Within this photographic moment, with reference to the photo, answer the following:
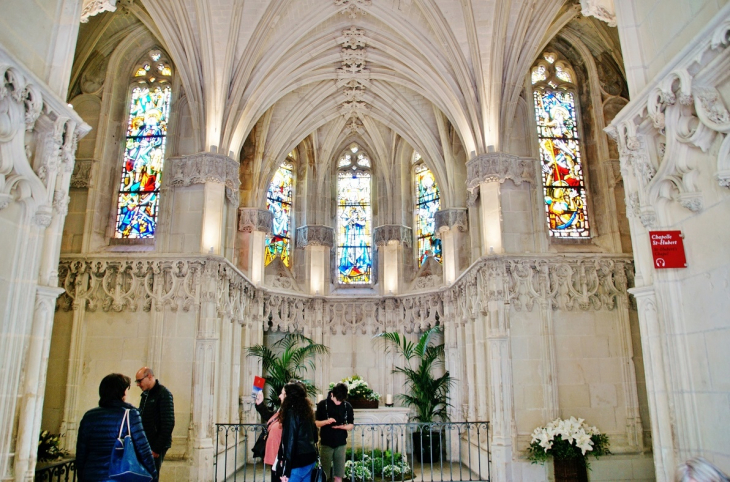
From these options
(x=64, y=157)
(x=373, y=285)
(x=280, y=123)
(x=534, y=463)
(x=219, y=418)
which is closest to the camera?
(x=64, y=157)

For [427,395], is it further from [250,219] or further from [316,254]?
[250,219]

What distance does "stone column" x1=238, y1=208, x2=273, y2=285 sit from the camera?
15.2 meters

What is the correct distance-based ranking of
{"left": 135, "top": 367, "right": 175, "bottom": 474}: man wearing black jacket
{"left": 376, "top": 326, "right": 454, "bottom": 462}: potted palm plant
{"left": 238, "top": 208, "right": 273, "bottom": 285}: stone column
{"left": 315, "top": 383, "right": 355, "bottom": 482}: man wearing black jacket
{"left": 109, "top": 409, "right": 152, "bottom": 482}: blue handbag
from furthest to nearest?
{"left": 238, "top": 208, "right": 273, "bottom": 285}: stone column < {"left": 376, "top": 326, "right": 454, "bottom": 462}: potted palm plant < {"left": 315, "top": 383, "right": 355, "bottom": 482}: man wearing black jacket < {"left": 135, "top": 367, "right": 175, "bottom": 474}: man wearing black jacket < {"left": 109, "top": 409, "right": 152, "bottom": 482}: blue handbag

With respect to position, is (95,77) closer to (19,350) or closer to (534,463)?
(19,350)

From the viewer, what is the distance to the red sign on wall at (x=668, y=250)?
213 inches

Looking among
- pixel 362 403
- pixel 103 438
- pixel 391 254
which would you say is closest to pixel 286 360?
pixel 362 403

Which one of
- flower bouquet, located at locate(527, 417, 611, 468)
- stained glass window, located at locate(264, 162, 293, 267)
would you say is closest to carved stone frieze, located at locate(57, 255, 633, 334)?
flower bouquet, located at locate(527, 417, 611, 468)

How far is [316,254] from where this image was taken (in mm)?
17469

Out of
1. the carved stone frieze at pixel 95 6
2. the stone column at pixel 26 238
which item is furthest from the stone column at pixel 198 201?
the stone column at pixel 26 238

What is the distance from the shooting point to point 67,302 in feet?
37.4

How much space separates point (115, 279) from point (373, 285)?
7987 mm

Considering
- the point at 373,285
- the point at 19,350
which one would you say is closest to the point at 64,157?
the point at 19,350

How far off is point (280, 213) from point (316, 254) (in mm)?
1638

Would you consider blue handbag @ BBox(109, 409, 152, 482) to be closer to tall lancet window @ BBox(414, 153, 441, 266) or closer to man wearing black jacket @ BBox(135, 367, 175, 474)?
man wearing black jacket @ BBox(135, 367, 175, 474)
